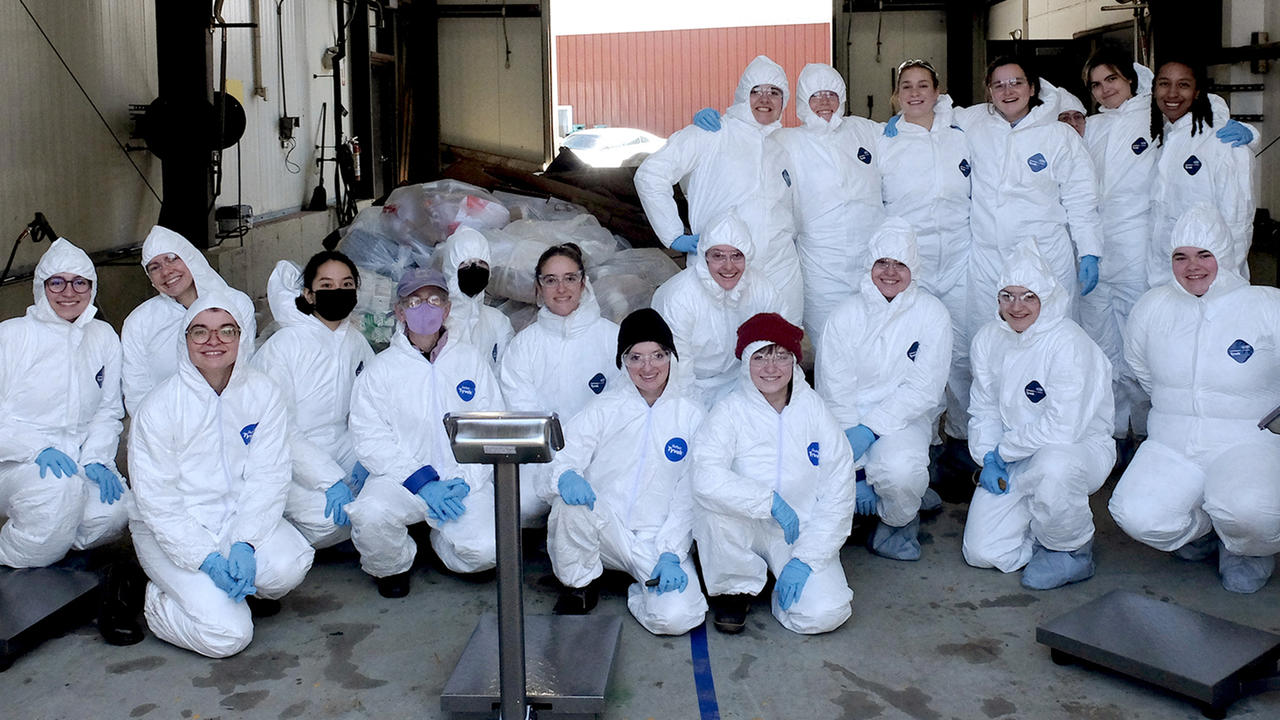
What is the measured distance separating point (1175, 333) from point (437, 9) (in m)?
10.5

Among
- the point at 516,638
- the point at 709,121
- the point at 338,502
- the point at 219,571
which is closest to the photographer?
the point at 516,638

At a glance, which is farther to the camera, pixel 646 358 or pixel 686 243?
pixel 686 243

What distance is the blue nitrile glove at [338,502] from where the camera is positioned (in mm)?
3816

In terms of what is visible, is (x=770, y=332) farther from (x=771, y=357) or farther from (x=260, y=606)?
(x=260, y=606)

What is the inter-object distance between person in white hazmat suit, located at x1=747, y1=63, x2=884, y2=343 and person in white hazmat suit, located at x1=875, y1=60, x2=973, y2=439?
4.5 inches

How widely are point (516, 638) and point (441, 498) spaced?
116 centimetres

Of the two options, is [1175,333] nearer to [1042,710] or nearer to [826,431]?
[826,431]

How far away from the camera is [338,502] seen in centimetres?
382

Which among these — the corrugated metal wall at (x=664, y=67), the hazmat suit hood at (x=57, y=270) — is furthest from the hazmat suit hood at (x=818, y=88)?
the corrugated metal wall at (x=664, y=67)

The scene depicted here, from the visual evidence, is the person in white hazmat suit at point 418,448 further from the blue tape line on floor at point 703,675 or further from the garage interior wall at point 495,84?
the garage interior wall at point 495,84

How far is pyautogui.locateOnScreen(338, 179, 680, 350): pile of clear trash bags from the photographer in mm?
6242

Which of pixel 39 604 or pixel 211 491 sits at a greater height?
pixel 211 491

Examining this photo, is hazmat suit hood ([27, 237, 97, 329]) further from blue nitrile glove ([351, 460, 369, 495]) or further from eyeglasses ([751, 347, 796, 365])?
eyeglasses ([751, 347, 796, 365])

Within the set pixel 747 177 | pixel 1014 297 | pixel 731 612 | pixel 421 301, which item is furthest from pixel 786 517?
pixel 747 177
